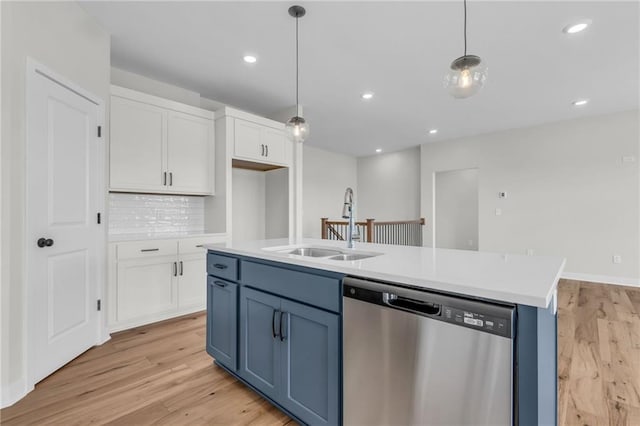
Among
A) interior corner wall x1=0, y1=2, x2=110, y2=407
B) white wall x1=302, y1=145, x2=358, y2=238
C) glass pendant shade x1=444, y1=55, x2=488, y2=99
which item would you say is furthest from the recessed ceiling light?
white wall x1=302, y1=145, x2=358, y2=238

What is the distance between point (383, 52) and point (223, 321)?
9.23 feet

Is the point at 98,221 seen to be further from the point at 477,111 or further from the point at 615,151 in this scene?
the point at 615,151

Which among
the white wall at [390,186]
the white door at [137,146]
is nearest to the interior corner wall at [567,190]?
the white wall at [390,186]

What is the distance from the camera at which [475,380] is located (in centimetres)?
96

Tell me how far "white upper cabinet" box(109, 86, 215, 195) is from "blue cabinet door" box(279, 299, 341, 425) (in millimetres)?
2396

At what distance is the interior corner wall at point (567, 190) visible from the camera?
4645mm

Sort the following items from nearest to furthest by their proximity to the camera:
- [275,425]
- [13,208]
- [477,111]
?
[275,425] → [13,208] → [477,111]

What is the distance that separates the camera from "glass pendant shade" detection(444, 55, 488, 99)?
167cm

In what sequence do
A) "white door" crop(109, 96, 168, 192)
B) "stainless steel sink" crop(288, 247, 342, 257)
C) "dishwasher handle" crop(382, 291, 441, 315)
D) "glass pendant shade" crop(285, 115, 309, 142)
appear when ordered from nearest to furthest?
"dishwasher handle" crop(382, 291, 441, 315) → "stainless steel sink" crop(288, 247, 342, 257) → "glass pendant shade" crop(285, 115, 309, 142) → "white door" crop(109, 96, 168, 192)

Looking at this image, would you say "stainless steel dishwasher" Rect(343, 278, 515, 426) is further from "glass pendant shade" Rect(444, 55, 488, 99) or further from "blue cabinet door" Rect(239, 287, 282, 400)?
"glass pendant shade" Rect(444, 55, 488, 99)

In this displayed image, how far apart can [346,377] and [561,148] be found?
587 cm

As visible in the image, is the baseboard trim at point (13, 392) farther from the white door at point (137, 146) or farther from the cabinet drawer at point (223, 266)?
the white door at point (137, 146)

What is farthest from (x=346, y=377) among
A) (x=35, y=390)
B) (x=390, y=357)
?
(x=35, y=390)

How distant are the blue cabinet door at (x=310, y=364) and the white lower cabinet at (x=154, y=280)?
2.03 metres
